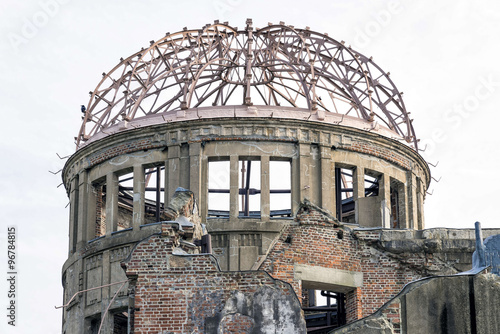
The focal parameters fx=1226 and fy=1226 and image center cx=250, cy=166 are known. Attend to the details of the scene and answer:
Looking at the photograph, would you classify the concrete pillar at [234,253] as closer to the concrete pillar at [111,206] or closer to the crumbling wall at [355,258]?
the concrete pillar at [111,206]

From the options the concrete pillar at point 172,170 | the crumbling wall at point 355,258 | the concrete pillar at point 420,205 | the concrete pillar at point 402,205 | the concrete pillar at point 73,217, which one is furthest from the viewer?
the concrete pillar at point 420,205

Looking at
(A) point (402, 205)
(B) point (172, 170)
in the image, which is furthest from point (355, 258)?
(A) point (402, 205)

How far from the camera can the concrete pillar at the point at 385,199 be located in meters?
36.3

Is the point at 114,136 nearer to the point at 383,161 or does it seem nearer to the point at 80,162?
the point at 80,162

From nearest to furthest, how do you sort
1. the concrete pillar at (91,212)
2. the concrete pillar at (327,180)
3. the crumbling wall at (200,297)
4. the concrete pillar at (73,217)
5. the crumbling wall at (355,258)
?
the crumbling wall at (200,297) → the crumbling wall at (355,258) → the concrete pillar at (327,180) → the concrete pillar at (91,212) → the concrete pillar at (73,217)

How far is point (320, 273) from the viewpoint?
2908 cm

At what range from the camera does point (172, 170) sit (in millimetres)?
35938

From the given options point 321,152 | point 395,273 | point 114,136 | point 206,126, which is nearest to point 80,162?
point 114,136

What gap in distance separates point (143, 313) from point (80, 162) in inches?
526

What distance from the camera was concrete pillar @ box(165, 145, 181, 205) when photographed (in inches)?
1404

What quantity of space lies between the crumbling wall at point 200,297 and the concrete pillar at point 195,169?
9.45m

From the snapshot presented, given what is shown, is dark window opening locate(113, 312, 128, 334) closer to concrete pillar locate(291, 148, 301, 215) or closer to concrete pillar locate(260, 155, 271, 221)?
concrete pillar locate(260, 155, 271, 221)

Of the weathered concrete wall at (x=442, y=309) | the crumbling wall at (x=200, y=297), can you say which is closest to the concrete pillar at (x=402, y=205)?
the weathered concrete wall at (x=442, y=309)

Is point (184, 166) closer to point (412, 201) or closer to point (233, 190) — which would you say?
point (233, 190)
